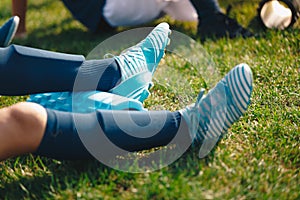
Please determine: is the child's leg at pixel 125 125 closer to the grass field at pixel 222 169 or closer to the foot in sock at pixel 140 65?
the grass field at pixel 222 169

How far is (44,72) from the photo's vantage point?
1.37 metres

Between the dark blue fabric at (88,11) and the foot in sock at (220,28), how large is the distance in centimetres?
52

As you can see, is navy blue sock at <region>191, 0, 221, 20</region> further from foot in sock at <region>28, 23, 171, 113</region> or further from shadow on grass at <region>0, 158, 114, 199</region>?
shadow on grass at <region>0, 158, 114, 199</region>

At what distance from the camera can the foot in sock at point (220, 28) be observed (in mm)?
2250

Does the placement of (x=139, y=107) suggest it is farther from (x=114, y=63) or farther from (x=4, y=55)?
(x=4, y=55)

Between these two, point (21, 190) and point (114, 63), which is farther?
point (114, 63)

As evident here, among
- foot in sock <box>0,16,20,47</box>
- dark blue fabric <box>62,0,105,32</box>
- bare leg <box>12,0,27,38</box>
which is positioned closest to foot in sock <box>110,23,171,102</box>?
foot in sock <box>0,16,20,47</box>

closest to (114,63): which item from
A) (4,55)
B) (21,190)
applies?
(4,55)

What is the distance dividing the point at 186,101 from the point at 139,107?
335 millimetres

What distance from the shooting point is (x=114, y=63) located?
1466mm

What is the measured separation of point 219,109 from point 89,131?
332 millimetres

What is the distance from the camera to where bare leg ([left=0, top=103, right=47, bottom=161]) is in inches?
47.4

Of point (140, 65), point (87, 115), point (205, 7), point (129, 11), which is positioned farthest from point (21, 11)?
point (87, 115)

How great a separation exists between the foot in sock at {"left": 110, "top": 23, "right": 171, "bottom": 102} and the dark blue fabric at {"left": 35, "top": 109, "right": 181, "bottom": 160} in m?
0.18
